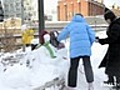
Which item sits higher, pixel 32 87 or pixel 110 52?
pixel 110 52

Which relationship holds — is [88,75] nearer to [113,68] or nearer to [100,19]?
[113,68]

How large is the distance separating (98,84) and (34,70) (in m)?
1.43

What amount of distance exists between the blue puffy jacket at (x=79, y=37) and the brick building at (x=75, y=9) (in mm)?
50900

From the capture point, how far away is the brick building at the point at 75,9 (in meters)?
61.0

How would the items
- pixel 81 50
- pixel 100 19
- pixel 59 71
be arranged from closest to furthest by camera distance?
pixel 81 50 → pixel 59 71 → pixel 100 19

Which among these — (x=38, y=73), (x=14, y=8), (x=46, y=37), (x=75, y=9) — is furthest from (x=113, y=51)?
(x=75, y=9)

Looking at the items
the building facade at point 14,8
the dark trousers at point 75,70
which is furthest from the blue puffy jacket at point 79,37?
the building facade at point 14,8

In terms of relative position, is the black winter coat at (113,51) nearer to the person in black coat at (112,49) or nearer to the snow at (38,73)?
the person in black coat at (112,49)

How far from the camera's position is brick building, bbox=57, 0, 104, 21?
200 ft

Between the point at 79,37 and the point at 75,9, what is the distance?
57.9 metres

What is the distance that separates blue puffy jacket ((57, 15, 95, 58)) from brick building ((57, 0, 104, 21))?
5090 cm

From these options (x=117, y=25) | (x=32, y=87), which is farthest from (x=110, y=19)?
(x=32, y=87)

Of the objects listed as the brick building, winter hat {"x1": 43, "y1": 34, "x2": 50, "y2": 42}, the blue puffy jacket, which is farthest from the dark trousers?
the brick building

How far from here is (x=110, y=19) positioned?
26.2ft
